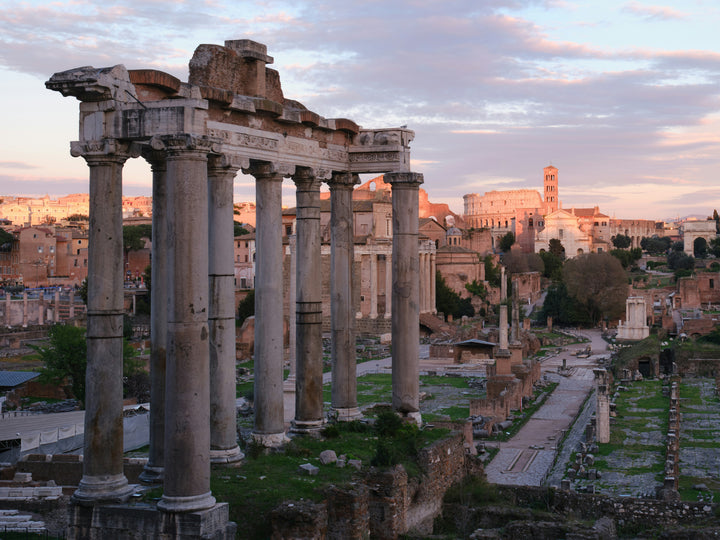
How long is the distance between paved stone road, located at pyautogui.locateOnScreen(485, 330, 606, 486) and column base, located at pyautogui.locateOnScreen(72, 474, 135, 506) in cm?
1251

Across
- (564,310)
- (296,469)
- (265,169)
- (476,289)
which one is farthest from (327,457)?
(476,289)

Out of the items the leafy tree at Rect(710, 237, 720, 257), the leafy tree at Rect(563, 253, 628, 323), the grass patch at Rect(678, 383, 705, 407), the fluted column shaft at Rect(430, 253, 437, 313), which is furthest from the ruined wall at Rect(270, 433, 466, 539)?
the leafy tree at Rect(710, 237, 720, 257)

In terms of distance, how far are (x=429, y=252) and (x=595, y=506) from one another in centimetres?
5442

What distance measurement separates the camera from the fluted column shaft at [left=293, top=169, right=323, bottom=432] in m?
14.0

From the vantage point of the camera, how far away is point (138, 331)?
54.7 metres

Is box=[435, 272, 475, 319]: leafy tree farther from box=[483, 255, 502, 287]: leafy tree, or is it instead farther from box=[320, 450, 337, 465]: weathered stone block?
A: box=[320, 450, 337, 465]: weathered stone block

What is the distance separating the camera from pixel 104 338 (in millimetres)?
10016

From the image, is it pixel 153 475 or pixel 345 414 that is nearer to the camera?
pixel 153 475

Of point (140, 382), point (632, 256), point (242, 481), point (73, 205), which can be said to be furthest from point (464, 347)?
point (73, 205)

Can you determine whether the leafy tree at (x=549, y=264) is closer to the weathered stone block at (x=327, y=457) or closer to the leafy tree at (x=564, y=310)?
the leafy tree at (x=564, y=310)

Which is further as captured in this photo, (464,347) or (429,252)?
(429,252)

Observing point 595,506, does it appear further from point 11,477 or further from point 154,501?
point 11,477

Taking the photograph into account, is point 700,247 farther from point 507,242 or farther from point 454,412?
point 454,412

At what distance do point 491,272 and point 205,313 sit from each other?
282 feet
